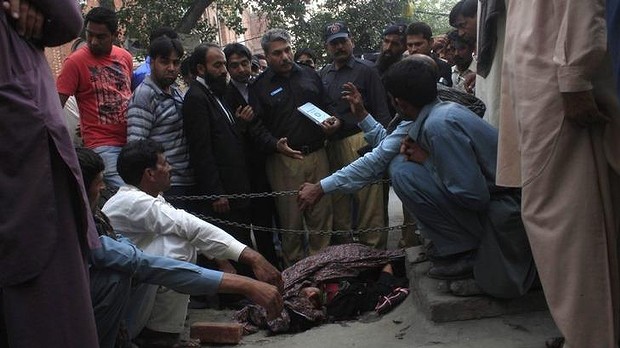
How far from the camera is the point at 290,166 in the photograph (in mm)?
5223

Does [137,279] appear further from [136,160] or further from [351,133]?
[351,133]

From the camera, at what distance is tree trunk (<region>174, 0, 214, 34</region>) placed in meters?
9.77

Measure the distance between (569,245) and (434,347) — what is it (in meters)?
0.94

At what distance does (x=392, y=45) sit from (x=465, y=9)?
4.91 ft

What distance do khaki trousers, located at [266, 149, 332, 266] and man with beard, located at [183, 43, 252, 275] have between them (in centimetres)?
29

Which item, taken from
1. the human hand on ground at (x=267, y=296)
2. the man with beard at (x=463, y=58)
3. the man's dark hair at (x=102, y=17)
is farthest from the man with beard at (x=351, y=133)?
the human hand on ground at (x=267, y=296)

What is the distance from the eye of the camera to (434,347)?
10.5 feet

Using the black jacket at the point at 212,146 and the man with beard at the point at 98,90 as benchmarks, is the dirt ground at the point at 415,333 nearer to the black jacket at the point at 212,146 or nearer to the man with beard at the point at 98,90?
the black jacket at the point at 212,146

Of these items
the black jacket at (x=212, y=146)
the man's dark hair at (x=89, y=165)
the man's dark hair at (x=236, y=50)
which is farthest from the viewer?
the man's dark hair at (x=236, y=50)

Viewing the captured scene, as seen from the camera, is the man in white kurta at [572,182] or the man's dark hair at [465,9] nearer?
the man in white kurta at [572,182]

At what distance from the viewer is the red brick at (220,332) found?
3.79 metres

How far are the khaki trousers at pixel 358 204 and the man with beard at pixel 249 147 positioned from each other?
55 centimetres

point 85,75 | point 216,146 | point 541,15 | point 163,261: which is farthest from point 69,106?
point 541,15

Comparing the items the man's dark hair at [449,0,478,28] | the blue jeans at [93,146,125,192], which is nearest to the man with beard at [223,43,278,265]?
the blue jeans at [93,146,125,192]
